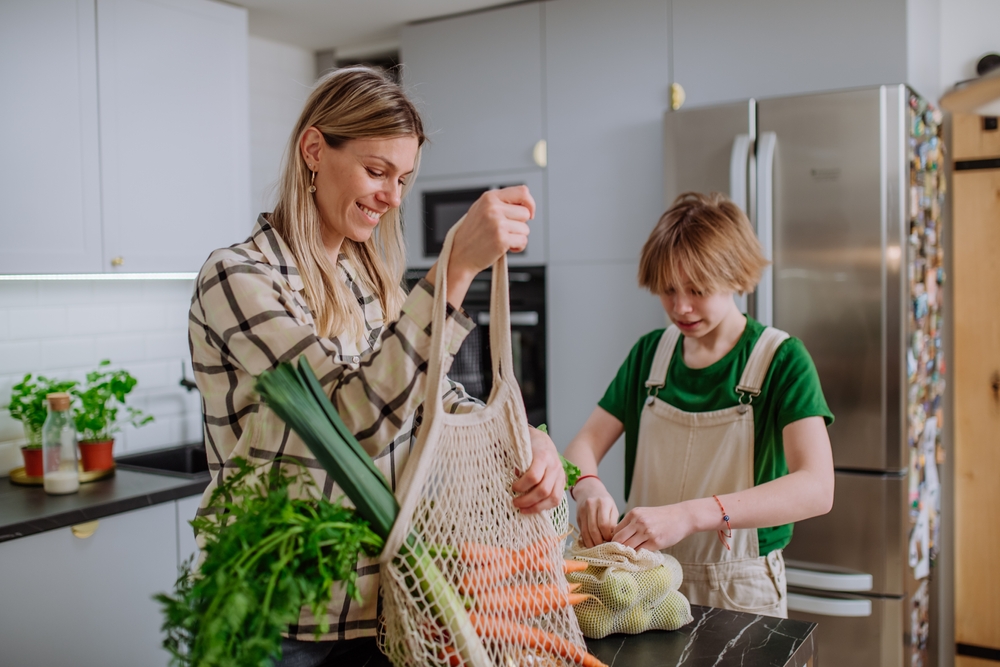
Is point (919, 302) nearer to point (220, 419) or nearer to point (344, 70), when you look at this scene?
point (344, 70)

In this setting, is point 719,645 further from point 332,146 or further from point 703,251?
point 332,146

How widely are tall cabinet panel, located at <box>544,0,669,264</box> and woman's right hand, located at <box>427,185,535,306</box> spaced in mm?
1903

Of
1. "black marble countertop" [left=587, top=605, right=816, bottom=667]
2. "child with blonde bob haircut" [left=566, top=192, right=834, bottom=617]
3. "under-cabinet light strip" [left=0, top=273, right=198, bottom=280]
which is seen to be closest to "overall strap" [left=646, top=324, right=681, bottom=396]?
"child with blonde bob haircut" [left=566, top=192, right=834, bottom=617]

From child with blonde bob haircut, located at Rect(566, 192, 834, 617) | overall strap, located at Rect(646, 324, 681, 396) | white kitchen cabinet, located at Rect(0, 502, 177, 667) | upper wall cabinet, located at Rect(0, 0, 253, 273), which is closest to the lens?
child with blonde bob haircut, located at Rect(566, 192, 834, 617)

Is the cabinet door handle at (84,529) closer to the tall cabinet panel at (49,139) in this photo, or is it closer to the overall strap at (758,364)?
the tall cabinet panel at (49,139)

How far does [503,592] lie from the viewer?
35.0 inches

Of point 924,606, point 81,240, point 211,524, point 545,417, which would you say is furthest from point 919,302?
point 81,240

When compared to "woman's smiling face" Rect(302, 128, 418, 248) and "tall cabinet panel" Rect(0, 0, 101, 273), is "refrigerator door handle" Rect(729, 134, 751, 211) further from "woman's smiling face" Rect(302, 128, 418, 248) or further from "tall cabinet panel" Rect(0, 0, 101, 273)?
"tall cabinet panel" Rect(0, 0, 101, 273)

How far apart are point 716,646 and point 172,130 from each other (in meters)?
2.16

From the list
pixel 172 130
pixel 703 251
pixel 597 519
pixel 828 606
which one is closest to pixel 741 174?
pixel 703 251

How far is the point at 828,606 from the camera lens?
2266 mm

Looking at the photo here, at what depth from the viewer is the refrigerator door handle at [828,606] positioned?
88.6 inches

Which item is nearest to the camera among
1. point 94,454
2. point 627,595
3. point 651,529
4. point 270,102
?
point 627,595

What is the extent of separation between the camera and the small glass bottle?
2.24 meters
